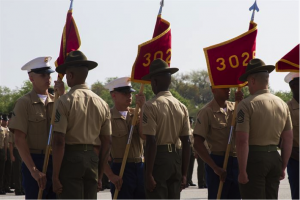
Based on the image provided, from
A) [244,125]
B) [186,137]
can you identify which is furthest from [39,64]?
[244,125]

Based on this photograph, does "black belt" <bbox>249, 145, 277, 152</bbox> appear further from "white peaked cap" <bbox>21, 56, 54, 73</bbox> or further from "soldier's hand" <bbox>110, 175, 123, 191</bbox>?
"white peaked cap" <bbox>21, 56, 54, 73</bbox>

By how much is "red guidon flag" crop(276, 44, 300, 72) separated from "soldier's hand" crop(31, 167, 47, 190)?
3.38 m

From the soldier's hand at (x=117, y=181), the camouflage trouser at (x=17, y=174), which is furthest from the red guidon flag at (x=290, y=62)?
the camouflage trouser at (x=17, y=174)

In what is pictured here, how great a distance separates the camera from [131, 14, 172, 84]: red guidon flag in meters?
8.45

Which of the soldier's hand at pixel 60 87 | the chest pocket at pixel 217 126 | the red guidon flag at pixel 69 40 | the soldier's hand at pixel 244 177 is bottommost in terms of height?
the soldier's hand at pixel 244 177

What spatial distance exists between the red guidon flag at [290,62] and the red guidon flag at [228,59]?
0.51 m

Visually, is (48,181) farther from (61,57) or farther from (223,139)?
(223,139)

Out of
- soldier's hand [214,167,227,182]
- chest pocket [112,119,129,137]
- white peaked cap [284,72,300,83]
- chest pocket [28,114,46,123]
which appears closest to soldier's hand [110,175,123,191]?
chest pocket [112,119,129,137]

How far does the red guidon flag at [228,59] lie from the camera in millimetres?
8539

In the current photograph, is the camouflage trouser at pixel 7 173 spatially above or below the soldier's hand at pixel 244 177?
below

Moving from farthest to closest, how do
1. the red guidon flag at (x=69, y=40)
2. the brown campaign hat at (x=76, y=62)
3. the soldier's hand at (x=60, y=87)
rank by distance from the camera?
the red guidon flag at (x=69, y=40)
the soldier's hand at (x=60, y=87)
the brown campaign hat at (x=76, y=62)

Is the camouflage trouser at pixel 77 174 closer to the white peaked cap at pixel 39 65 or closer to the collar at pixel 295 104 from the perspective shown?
the white peaked cap at pixel 39 65

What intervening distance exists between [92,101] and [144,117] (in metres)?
0.86

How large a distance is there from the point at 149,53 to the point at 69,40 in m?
1.10
